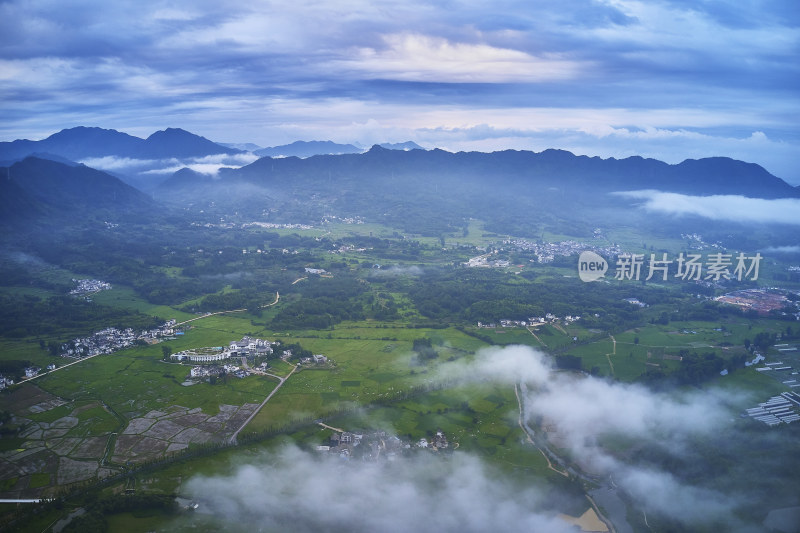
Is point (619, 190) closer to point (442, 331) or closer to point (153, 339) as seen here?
point (442, 331)

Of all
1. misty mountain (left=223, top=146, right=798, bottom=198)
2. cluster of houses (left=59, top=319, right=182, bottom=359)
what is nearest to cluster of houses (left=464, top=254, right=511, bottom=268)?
cluster of houses (left=59, top=319, right=182, bottom=359)

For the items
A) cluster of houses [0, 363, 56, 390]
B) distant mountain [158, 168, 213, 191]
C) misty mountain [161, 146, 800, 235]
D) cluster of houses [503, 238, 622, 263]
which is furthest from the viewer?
distant mountain [158, 168, 213, 191]

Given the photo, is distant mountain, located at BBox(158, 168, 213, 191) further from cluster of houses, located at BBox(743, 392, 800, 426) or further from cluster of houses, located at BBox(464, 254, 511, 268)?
cluster of houses, located at BBox(743, 392, 800, 426)

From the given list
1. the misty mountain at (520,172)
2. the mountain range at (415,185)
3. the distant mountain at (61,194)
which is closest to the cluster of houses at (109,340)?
the distant mountain at (61,194)

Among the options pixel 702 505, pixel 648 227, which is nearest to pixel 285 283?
pixel 702 505

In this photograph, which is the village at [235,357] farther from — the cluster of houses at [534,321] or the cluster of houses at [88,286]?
the cluster of houses at [88,286]
